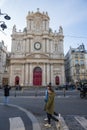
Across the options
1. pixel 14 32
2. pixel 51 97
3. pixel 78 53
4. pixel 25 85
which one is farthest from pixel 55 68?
pixel 51 97

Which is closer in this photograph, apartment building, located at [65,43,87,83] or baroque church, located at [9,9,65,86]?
baroque church, located at [9,9,65,86]

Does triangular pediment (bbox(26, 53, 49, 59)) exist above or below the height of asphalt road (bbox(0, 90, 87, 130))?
above

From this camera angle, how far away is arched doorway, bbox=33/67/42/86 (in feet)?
184

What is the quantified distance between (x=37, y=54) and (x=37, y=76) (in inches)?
244

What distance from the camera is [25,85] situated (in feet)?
179

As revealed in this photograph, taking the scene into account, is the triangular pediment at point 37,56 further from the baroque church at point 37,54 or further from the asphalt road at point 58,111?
the asphalt road at point 58,111

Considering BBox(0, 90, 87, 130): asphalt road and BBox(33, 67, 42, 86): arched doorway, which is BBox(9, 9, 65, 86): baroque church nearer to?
BBox(33, 67, 42, 86): arched doorway

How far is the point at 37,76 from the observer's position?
56594 mm

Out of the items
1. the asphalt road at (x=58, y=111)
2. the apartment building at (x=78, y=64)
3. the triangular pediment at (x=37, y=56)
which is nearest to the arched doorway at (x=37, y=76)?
the triangular pediment at (x=37, y=56)

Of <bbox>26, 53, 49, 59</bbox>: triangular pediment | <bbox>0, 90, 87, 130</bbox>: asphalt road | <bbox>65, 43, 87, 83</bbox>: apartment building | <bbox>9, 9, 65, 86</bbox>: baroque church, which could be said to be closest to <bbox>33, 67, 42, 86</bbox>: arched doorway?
<bbox>9, 9, 65, 86</bbox>: baroque church

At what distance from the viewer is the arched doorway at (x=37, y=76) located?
184 feet

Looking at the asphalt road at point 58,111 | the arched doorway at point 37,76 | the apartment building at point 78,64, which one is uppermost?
the apartment building at point 78,64

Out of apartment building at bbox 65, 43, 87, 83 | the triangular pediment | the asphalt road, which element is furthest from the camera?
apartment building at bbox 65, 43, 87, 83

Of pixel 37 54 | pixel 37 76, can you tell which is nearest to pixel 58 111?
pixel 37 76
